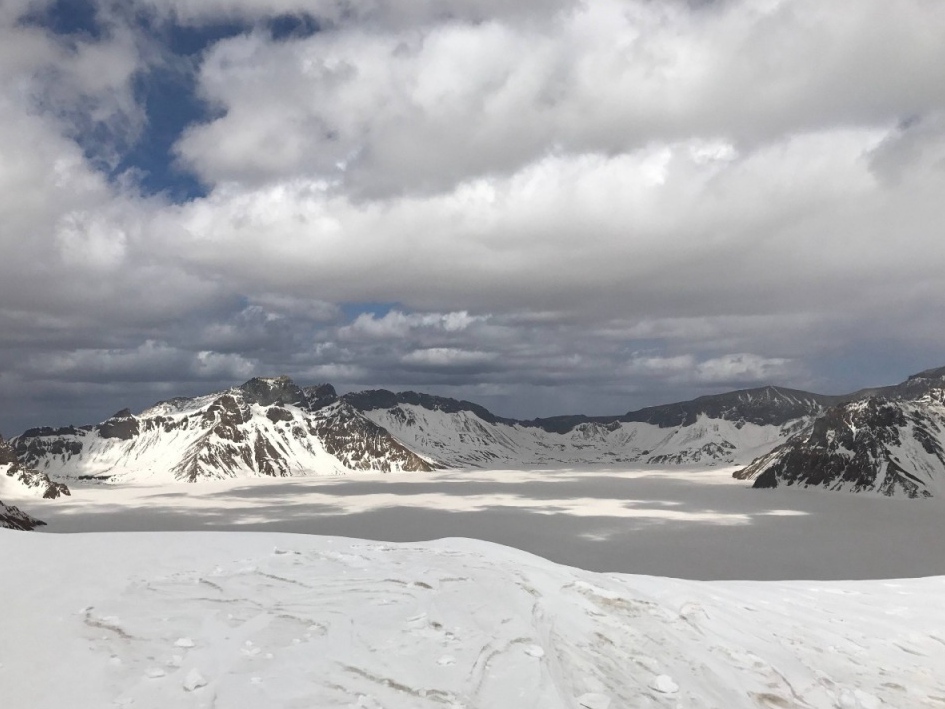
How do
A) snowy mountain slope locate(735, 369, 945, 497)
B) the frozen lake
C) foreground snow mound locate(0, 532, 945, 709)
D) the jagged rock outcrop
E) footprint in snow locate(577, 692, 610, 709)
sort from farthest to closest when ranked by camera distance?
the jagged rock outcrop
snowy mountain slope locate(735, 369, 945, 497)
the frozen lake
footprint in snow locate(577, 692, 610, 709)
foreground snow mound locate(0, 532, 945, 709)

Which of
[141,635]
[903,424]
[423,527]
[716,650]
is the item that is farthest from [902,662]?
[903,424]

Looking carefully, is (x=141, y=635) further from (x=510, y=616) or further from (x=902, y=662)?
(x=902, y=662)

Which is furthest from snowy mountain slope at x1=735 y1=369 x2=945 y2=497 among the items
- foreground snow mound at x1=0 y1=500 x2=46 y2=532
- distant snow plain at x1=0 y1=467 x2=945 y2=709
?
foreground snow mound at x1=0 y1=500 x2=46 y2=532

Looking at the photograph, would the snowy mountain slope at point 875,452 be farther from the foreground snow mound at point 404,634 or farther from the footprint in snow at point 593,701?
the footprint in snow at point 593,701

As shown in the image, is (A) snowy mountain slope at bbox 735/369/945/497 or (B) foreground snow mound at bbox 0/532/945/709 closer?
(B) foreground snow mound at bbox 0/532/945/709

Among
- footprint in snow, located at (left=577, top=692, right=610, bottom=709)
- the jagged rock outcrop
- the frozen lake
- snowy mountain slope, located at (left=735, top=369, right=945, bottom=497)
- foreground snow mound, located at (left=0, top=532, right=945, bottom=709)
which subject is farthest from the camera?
the jagged rock outcrop

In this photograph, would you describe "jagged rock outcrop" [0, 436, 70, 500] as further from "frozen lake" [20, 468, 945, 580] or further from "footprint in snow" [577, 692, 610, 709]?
"footprint in snow" [577, 692, 610, 709]

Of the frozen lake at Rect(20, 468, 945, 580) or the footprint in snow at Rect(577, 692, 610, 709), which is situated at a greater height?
the footprint in snow at Rect(577, 692, 610, 709)

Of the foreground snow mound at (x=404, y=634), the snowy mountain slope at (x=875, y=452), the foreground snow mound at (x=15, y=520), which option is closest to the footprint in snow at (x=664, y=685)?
the foreground snow mound at (x=404, y=634)
